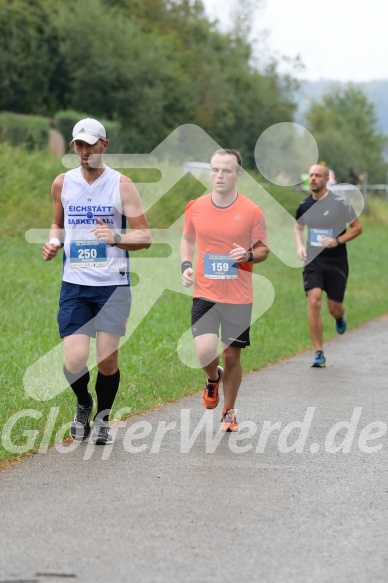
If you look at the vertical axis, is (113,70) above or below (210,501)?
above

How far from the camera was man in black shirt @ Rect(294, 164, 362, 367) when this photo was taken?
41.9ft

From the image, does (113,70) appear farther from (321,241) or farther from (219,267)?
(219,267)

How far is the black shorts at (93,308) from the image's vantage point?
25.1 ft

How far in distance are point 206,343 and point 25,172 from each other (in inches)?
708

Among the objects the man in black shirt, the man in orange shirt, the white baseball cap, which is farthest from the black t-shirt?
the white baseball cap

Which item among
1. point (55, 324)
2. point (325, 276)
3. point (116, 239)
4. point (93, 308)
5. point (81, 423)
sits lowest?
point (55, 324)

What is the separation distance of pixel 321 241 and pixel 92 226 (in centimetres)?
576

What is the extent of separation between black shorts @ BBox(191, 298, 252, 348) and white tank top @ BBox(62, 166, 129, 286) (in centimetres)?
90

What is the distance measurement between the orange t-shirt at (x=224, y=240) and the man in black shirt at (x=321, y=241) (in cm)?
433

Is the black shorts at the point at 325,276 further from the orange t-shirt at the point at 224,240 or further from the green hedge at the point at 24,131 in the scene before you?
the green hedge at the point at 24,131

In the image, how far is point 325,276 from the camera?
13211 millimetres

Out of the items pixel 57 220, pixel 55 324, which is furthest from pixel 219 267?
pixel 55 324

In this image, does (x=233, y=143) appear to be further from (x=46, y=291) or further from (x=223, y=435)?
(x=223, y=435)

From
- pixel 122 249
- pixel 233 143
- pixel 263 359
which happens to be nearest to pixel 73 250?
pixel 122 249
